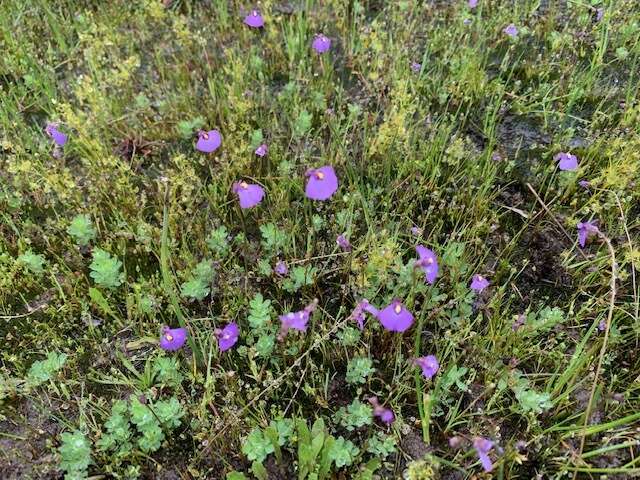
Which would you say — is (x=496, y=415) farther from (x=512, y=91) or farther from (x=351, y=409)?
(x=512, y=91)

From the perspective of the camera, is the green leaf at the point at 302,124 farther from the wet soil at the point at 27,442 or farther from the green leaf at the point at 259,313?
the wet soil at the point at 27,442

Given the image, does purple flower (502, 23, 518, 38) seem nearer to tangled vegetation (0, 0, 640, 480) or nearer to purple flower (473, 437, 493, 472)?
tangled vegetation (0, 0, 640, 480)

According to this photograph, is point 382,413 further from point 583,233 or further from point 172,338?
point 583,233

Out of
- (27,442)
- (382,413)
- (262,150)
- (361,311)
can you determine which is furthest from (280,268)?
(27,442)

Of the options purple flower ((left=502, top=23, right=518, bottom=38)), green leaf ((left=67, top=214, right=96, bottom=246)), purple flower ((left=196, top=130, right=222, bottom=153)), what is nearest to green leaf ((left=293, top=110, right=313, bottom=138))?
purple flower ((left=196, top=130, right=222, bottom=153))

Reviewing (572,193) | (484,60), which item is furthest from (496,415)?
(484,60)

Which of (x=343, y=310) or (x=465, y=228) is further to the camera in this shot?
(x=465, y=228)
